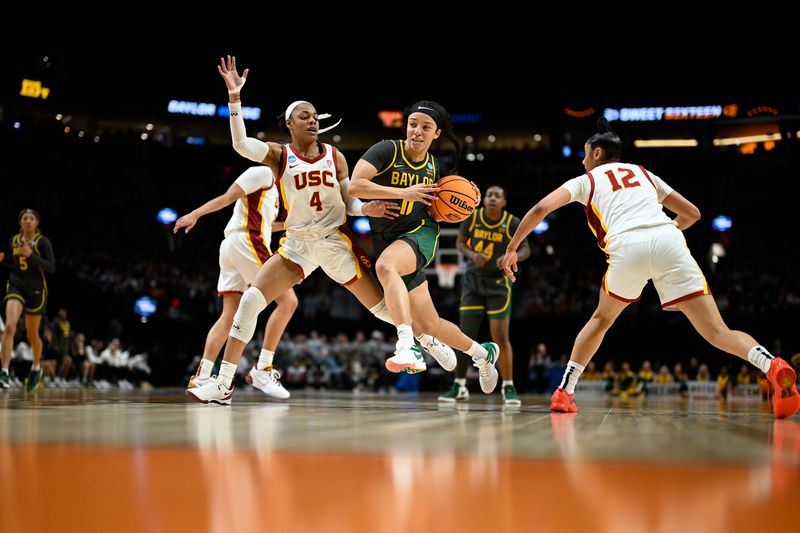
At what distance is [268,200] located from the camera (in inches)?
298

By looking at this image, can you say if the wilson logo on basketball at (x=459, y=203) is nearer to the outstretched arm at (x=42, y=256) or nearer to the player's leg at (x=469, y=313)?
the player's leg at (x=469, y=313)

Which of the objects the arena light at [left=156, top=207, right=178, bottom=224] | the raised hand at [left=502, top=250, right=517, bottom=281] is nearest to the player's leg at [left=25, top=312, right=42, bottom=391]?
the raised hand at [left=502, top=250, right=517, bottom=281]

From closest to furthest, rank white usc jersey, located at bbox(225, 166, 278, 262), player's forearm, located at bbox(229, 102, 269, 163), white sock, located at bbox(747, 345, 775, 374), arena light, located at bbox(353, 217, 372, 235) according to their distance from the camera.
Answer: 1. white sock, located at bbox(747, 345, 775, 374)
2. player's forearm, located at bbox(229, 102, 269, 163)
3. white usc jersey, located at bbox(225, 166, 278, 262)
4. arena light, located at bbox(353, 217, 372, 235)

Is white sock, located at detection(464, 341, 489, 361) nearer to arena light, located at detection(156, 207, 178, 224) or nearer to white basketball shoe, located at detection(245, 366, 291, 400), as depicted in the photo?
white basketball shoe, located at detection(245, 366, 291, 400)

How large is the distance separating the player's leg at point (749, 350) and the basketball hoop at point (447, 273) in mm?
18755

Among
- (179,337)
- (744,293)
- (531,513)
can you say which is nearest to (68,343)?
(179,337)

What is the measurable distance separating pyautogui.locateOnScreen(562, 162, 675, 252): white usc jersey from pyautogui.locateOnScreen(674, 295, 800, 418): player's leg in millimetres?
604

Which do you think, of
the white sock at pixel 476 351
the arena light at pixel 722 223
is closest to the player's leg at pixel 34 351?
the white sock at pixel 476 351

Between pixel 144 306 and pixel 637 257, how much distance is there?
60.1ft

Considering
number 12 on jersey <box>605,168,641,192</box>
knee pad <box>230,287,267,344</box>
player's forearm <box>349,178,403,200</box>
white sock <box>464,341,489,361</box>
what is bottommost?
white sock <box>464,341,489,361</box>

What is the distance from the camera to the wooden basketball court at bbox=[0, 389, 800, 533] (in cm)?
Result: 142

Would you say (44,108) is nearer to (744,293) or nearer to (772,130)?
(744,293)

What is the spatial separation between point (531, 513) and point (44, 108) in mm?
34272

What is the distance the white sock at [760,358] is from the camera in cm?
482
